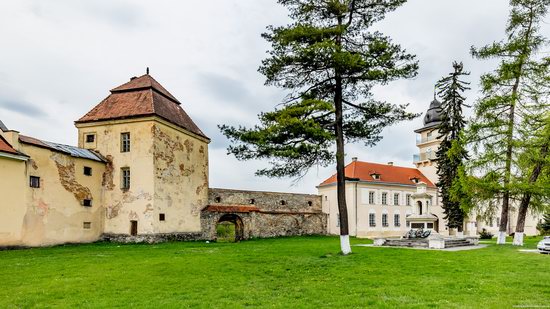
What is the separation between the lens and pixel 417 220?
92.4ft

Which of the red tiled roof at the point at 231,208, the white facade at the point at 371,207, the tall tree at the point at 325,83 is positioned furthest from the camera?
the white facade at the point at 371,207

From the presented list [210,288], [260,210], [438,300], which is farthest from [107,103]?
[438,300]

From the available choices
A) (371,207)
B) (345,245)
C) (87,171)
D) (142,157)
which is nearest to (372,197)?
(371,207)

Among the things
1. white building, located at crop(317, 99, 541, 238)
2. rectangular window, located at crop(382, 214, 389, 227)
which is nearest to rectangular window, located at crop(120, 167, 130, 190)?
white building, located at crop(317, 99, 541, 238)

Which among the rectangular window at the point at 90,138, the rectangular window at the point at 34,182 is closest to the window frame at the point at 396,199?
the rectangular window at the point at 90,138

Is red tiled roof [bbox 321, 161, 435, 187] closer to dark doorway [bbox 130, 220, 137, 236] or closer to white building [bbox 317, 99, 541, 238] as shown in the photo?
white building [bbox 317, 99, 541, 238]

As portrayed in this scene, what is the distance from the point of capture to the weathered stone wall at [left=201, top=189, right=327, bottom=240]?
3030 cm

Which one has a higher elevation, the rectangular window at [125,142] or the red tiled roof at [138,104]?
the red tiled roof at [138,104]

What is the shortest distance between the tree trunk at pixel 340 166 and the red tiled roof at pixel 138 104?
13.1 m

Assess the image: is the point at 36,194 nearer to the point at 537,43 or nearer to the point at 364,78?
the point at 364,78

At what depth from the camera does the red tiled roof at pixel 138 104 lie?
26.0m

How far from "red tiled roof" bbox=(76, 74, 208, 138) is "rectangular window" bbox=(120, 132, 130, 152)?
115 cm

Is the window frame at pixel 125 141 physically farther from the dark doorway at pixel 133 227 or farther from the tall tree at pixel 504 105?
the tall tree at pixel 504 105

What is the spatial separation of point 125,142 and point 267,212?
13.3 m
